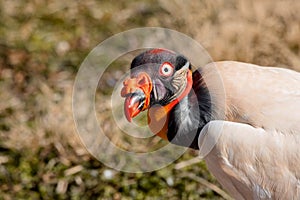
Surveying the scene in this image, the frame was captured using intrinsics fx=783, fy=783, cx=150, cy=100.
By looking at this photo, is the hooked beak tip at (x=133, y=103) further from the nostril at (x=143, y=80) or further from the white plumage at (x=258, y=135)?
the white plumage at (x=258, y=135)

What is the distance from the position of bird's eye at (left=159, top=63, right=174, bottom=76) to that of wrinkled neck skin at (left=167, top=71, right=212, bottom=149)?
0.20 m

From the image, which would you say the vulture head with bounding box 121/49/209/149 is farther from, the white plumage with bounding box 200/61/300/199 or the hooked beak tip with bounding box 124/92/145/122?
the white plumage with bounding box 200/61/300/199

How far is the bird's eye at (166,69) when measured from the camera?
3.45 m

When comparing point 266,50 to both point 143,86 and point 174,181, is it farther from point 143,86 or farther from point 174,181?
point 143,86

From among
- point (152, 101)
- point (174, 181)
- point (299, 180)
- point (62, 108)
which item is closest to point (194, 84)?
point (152, 101)

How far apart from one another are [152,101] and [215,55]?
69.7 inches

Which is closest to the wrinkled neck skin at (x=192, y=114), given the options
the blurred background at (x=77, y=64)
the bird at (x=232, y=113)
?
the bird at (x=232, y=113)

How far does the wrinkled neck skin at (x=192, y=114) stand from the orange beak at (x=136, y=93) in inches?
11.4

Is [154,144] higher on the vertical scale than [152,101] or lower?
lower

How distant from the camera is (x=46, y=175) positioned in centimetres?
450

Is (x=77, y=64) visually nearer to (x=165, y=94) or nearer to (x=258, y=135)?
(x=165, y=94)

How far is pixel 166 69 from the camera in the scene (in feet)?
11.4

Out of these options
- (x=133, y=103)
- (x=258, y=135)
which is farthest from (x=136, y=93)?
(x=258, y=135)

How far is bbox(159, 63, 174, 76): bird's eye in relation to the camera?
3.45 meters
